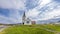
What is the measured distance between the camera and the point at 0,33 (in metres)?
85.6

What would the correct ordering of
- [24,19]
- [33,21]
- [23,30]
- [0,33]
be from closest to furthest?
[0,33] < [23,30] < [33,21] < [24,19]

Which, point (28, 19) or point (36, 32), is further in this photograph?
point (28, 19)

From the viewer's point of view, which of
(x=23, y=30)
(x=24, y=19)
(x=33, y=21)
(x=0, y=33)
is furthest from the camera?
(x=24, y=19)

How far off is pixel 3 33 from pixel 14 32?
637 centimetres

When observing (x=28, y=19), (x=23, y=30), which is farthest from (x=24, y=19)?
(x=23, y=30)

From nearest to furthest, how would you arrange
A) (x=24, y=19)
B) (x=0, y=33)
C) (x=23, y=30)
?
(x=0, y=33)
(x=23, y=30)
(x=24, y=19)

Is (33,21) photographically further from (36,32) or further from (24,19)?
(36,32)

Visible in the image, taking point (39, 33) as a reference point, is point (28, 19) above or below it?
above

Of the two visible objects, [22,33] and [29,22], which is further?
[29,22]

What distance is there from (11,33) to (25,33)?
8079 millimetres

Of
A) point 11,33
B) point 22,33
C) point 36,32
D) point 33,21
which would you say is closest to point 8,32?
point 11,33

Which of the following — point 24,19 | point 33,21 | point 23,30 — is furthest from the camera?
point 24,19

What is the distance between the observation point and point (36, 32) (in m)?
90.4

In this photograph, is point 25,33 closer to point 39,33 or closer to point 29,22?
point 39,33
